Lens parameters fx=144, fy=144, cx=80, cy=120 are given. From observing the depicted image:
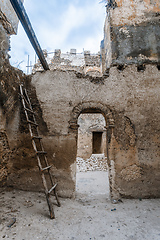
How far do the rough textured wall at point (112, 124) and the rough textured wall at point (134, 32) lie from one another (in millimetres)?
409

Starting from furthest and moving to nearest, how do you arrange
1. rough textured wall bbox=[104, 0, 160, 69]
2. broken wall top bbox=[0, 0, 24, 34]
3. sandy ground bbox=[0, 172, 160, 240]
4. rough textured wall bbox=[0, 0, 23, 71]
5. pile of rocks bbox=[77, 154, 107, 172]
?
pile of rocks bbox=[77, 154, 107, 172] → rough textured wall bbox=[104, 0, 160, 69] → broken wall top bbox=[0, 0, 24, 34] → rough textured wall bbox=[0, 0, 23, 71] → sandy ground bbox=[0, 172, 160, 240]

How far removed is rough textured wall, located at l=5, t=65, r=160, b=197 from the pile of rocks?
4870 millimetres

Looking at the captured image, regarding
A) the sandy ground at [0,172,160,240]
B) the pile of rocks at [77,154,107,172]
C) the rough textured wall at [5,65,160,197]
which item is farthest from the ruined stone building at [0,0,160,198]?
the pile of rocks at [77,154,107,172]

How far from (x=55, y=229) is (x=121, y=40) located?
15.5 feet

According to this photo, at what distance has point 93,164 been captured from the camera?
8500 millimetres

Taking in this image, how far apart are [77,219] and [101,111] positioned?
2425 mm

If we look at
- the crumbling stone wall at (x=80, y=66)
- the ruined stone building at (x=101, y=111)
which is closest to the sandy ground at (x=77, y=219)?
the ruined stone building at (x=101, y=111)

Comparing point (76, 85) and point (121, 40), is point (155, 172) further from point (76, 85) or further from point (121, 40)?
point (121, 40)

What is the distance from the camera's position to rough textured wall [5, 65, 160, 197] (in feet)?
11.4

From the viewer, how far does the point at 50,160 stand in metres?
3.50

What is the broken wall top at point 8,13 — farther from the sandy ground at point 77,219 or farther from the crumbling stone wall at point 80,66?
the crumbling stone wall at point 80,66

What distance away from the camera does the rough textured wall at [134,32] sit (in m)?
4.08

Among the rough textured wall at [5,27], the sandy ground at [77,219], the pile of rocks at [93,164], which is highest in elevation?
the rough textured wall at [5,27]

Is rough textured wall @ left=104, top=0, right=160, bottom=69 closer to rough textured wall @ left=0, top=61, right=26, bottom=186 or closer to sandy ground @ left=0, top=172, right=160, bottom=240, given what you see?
rough textured wall @ left=0, top=61, right=26, bottom=186
